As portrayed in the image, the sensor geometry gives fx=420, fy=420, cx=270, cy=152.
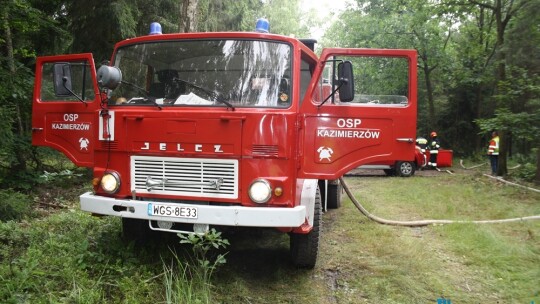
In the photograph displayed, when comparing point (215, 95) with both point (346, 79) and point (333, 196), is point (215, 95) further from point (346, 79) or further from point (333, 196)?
point (333, 196)

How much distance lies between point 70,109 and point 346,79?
3.16m

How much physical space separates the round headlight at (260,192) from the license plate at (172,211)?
1.78 feet

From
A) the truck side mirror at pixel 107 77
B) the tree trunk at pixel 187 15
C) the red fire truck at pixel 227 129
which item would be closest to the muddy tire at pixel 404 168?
the tree trunk at pixel 187 15

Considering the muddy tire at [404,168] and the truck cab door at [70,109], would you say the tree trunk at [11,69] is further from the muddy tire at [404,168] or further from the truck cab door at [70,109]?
the muddy tire at [404,168]

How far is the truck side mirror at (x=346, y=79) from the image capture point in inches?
157

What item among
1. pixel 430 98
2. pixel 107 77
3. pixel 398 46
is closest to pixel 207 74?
pixel 107 77

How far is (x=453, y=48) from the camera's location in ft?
70.8

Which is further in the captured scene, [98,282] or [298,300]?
[298,300]

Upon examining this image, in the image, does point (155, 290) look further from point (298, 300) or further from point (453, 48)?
point (453, 48)

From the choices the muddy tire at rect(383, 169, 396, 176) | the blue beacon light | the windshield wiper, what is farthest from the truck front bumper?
the muddy tire at rect(383, 169, 396, 176)

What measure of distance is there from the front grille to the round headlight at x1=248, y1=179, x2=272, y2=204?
0.18m

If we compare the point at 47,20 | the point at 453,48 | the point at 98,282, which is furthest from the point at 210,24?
the point at 453,48

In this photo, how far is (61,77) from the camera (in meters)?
4.38

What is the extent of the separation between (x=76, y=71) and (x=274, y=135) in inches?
98.1
